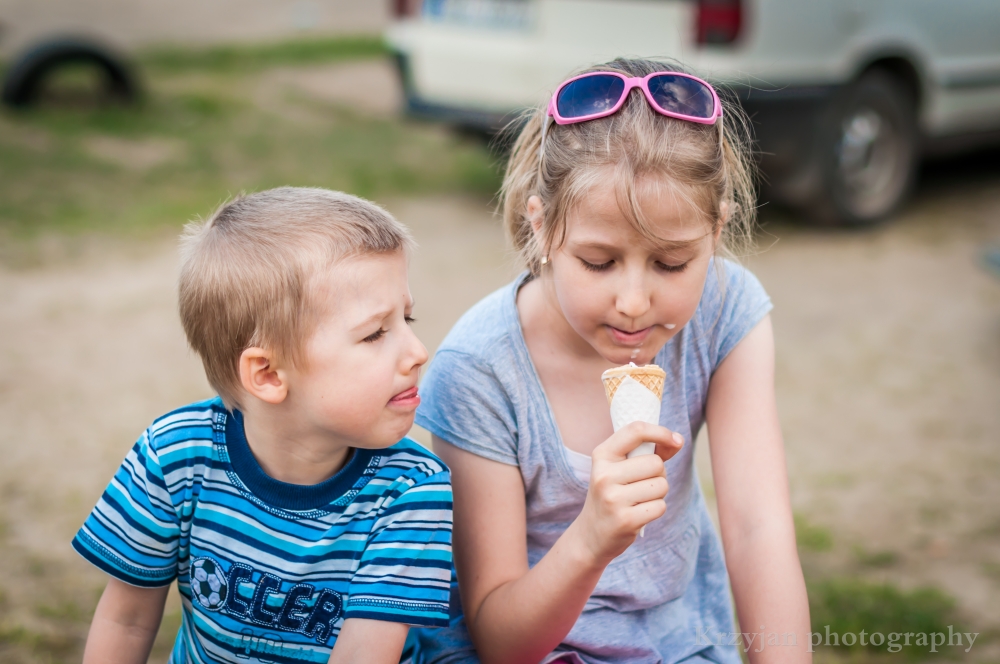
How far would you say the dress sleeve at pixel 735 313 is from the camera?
196 cm

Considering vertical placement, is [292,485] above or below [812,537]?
below

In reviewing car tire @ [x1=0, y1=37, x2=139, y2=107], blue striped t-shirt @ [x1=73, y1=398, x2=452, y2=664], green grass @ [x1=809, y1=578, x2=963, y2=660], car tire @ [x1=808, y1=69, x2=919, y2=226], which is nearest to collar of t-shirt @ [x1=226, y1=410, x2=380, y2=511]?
blue striped t-shirt @ [x1=73, y1=398, x2=452, y2=664]

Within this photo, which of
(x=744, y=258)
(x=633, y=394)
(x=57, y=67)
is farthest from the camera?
(x=57, y=67)

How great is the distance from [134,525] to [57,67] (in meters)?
8.54

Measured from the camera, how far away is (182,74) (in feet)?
35.2

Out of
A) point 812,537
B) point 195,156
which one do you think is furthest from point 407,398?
point 195,156

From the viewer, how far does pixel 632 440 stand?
155cm

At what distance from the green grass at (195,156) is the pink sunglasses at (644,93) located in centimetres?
514

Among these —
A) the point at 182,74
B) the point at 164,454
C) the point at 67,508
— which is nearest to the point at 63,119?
the point at 182,74

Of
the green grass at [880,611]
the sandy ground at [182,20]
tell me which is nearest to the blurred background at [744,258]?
the green grass at [880,611]

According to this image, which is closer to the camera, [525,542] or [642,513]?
[642,513]

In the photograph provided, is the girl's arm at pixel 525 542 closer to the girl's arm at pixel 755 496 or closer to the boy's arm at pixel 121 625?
the girl's arm at pixel 755 496

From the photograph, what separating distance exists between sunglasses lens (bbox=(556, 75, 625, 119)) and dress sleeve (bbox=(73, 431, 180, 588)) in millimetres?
1016

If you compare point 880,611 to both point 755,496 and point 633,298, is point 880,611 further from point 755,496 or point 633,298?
point 633,298
